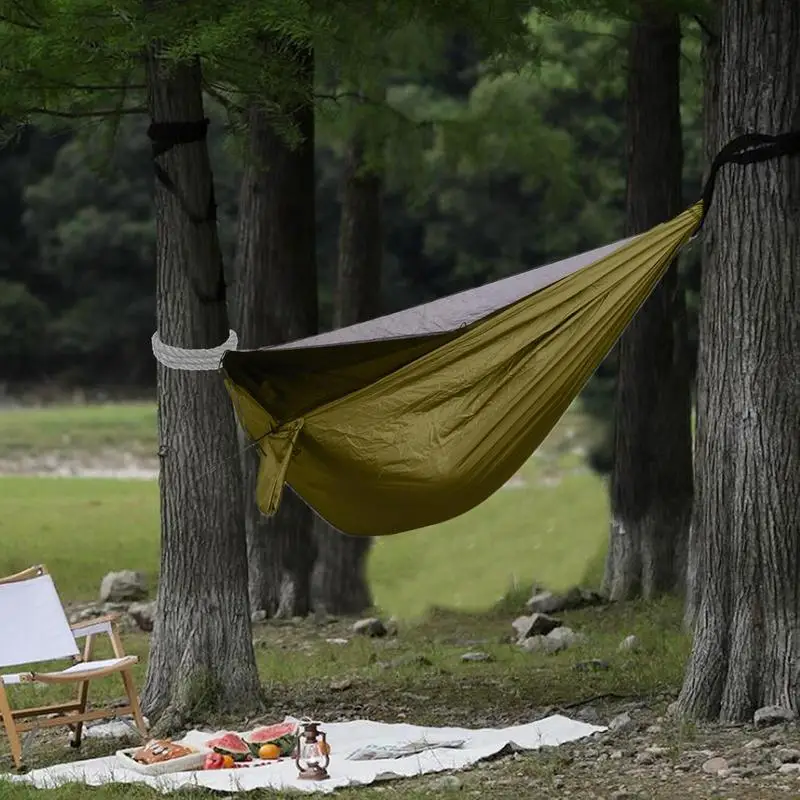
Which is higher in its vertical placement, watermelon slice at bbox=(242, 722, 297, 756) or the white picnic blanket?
watermelon slice at bbox=(242, 722, 297, 756)

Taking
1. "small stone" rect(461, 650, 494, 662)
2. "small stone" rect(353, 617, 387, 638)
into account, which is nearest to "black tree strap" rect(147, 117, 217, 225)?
"small stone" rect(461, 650, 494, 662)

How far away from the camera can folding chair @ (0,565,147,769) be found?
489 cm

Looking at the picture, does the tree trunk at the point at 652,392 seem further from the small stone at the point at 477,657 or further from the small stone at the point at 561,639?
the small stone at the point at 477,657

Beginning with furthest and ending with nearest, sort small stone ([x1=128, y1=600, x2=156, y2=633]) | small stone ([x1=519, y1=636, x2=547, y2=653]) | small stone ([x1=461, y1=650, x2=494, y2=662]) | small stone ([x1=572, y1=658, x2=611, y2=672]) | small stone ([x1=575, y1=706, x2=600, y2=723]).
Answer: small stone ([x1=128, y1=600, x2=156, y2=633]), small stone ([x1=519, y1=636, x2=547, y2=653]), small stone ([x1=461, y1=650, x2=494, y2=662]), small stone ([x1=572, y1=658, x2=611, y2=672]), small stone ([x1=575, y1=706, x2=600, y2=723])

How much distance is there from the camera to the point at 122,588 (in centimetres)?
984

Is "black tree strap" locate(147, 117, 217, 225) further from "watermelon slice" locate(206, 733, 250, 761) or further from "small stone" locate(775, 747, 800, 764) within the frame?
"small stone" locate(775, 747, 800, 764)

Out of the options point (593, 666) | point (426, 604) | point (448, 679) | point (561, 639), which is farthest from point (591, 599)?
point (448, 679)

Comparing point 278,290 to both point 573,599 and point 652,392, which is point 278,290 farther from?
point 573,599

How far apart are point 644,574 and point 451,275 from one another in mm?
11466

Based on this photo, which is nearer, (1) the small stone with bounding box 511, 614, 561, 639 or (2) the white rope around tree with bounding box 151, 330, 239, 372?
(2) the white rope around tree with bounding box 151, 330, 239, 372

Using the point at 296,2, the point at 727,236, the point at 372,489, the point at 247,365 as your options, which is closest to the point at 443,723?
the point at 372,489

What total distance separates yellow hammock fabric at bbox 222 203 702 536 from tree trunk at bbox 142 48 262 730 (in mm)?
626

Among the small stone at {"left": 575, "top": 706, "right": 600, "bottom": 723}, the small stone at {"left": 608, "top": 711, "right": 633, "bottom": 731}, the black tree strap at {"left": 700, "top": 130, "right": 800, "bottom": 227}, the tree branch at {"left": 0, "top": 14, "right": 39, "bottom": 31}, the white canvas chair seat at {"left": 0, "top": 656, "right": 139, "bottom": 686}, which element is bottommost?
the small stone at {"left": 575, "top": 706, "right": 600, "bottom": 723}

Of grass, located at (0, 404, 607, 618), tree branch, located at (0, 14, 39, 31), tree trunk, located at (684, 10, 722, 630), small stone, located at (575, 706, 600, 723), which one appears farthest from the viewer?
grass, located at (0, 404, 607, 618)
